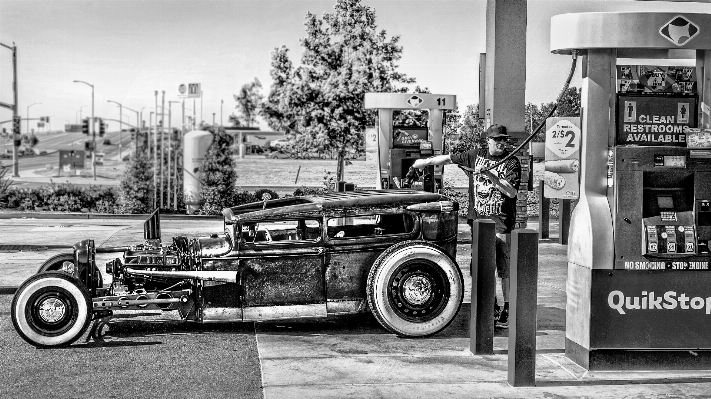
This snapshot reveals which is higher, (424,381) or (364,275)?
(364,275)

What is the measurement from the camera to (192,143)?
26.2 metres

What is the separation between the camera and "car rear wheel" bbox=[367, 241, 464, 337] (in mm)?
8109

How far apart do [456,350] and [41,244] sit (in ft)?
32.7

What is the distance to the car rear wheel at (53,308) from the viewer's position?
773cm

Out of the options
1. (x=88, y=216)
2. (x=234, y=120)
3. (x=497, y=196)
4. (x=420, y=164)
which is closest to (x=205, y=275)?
(x=420, y=164)

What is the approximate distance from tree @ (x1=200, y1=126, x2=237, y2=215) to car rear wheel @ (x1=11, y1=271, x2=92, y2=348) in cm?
1730

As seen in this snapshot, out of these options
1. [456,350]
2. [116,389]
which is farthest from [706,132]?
[116,389]

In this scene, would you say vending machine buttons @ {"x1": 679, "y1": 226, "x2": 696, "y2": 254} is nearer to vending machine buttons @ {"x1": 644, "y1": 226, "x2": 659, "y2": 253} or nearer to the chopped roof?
vending machine buttons @ {"x1": 644, "y1": 226, "x2": 659, "y2": 253}

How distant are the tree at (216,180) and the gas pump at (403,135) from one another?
5.57 meters

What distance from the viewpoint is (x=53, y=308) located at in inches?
306

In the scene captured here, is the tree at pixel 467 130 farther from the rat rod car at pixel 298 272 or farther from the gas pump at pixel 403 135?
the rat rod car at pixel 298 272

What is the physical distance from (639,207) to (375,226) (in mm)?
2778

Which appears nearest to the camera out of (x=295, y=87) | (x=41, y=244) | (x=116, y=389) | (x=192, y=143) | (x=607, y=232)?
(x=116, y=389)

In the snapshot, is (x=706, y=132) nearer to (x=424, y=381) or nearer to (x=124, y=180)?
(x=424, y=381)
